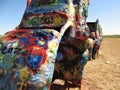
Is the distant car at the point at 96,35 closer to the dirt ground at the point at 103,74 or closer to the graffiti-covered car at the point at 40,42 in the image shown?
the dirt ground at the point at 103,74

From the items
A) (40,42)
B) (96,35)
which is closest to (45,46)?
(40,42)

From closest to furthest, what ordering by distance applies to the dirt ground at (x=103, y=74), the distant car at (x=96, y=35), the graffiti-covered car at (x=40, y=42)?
the graffiti-covered car at (x=40, y=42), the dirt ground at (x=103, y=74), the distant car at (x=96, y=35)

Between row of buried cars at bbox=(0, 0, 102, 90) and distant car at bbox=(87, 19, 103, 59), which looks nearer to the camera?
row of buried cars at bbox=(0, 0, 102, 90)

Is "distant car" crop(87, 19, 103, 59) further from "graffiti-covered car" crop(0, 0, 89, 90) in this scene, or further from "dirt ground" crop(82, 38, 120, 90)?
"graffiti-covered car" crop(0, 0, 89, 90)

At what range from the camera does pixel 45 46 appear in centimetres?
454

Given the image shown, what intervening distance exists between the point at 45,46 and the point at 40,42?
14cm

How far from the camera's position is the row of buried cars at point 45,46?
428 centimetres

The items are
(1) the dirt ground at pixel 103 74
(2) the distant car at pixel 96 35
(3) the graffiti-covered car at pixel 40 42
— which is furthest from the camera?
(2) the distant car at pixel 96 35

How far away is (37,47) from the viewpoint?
4.50 metres

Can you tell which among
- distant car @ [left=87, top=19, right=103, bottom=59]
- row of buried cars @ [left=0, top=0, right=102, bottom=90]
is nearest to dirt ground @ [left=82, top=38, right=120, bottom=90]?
distant car @ [left=87, top=19, right=103, bottom=59]

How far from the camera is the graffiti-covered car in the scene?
4.26 m

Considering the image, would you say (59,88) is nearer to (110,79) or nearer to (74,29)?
(74,29)

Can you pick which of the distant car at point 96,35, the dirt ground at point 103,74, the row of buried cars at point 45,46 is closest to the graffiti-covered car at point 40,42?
the row of buried cars at point 45,46

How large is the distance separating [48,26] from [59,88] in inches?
77.6
